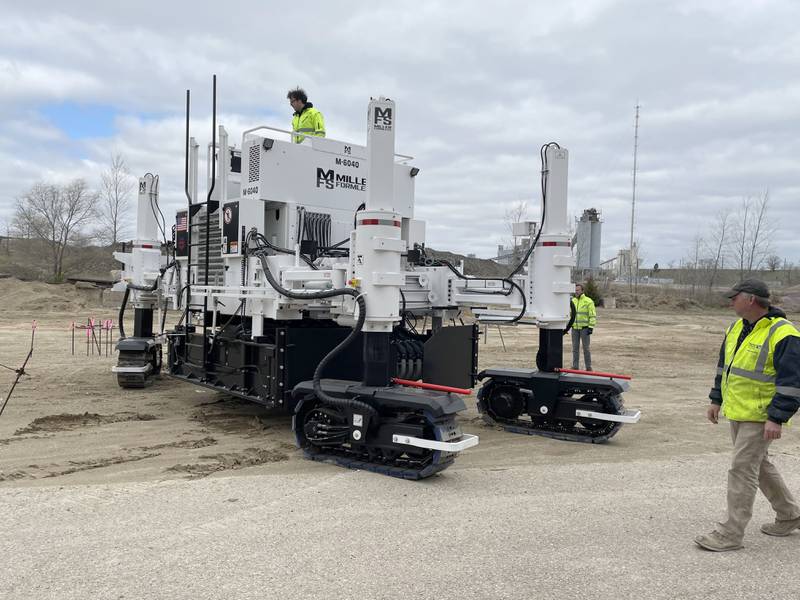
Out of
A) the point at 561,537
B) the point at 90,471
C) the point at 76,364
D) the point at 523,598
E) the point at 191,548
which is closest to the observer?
the point at 523,598

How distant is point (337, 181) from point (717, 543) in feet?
19.3

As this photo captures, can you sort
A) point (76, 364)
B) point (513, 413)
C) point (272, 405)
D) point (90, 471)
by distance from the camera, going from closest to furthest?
point (90, 471) → point (272, 405) → point (513, 413) → point (76, 364)

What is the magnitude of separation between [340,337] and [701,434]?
4.50 meters

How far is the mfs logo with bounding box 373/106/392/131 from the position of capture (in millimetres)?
6016

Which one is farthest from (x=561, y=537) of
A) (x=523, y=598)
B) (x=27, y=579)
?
(x=27, y=579)

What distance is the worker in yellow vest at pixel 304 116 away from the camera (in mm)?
8539

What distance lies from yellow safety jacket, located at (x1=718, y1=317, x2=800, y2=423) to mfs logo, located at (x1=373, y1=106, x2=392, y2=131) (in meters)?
3.43

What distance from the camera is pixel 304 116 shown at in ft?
28.2

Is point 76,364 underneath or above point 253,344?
underneath

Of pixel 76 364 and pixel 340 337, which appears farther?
pixel 76 364

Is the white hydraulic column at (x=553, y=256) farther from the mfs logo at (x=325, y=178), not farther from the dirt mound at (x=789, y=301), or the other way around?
the dirt mound at (x=789, y=301)

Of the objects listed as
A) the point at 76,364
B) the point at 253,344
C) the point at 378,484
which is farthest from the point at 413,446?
the point at 76,364

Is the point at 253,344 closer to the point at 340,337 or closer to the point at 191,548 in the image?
the point at 340,337

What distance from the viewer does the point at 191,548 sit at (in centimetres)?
424
